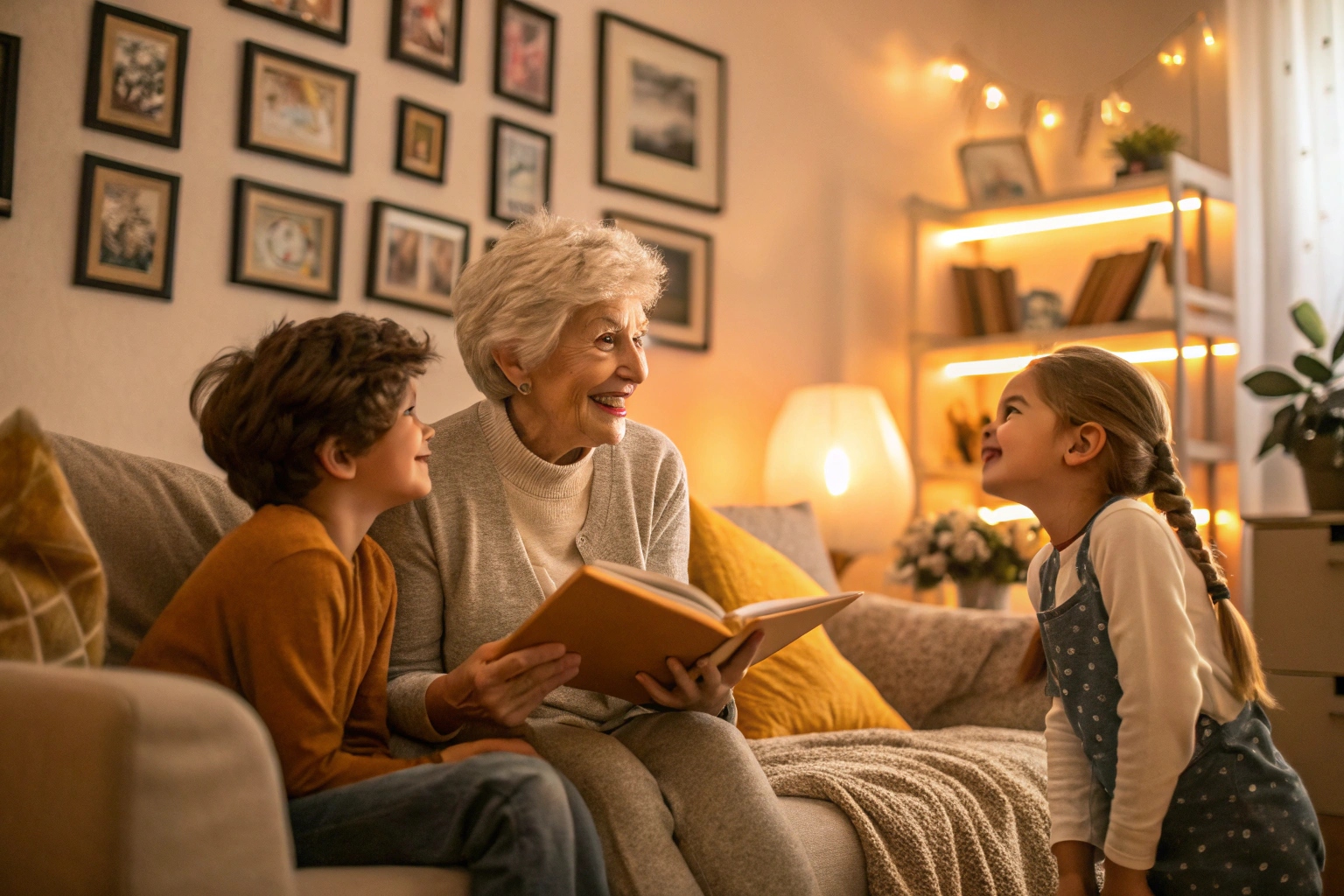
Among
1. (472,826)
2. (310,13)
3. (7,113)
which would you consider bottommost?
(472,826)

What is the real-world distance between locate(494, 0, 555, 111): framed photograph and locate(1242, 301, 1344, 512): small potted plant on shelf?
78.8 inches

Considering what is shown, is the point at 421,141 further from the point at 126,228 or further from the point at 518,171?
the point at 126,228

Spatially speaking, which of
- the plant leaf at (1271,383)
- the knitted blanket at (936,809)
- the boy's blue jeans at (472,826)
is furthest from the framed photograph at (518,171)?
the plant leaf at (1271,383)

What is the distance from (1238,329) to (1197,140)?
75 centimetres

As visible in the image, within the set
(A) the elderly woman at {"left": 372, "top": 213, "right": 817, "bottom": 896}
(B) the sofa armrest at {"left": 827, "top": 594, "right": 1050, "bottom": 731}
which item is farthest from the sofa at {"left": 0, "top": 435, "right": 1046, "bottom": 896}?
(B) the sofa armrest at {"left": 827, "top": 594, "right": 1050, "bottom": 731}

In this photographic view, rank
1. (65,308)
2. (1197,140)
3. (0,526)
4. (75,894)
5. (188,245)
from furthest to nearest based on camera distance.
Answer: (1197,140) < (188,245) < (65,308) < (0,526) < (75,894)

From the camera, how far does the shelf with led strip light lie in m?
3.48

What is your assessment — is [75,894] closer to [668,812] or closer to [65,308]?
[668,812]

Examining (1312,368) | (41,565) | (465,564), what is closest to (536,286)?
(465,564)

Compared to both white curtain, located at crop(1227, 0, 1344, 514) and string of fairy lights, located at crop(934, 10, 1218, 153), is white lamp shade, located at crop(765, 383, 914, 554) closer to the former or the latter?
white curtain, located at crop(1227, 0, 1344, 514)

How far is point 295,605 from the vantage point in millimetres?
1203

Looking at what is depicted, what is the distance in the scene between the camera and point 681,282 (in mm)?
3195

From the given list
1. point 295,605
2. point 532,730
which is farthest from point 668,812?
point 295,605

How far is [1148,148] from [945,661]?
1.93 meters
